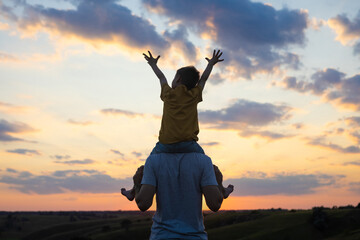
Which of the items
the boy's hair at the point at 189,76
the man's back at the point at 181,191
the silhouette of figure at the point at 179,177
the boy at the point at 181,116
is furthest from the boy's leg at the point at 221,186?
the boy's hair at the point at 189,76

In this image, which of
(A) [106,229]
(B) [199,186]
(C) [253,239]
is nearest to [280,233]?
(C) [253,239]

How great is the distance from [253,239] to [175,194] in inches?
3961

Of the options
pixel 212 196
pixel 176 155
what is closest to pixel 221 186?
pixel 212 196

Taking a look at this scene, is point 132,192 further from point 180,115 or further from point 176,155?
point 180,115

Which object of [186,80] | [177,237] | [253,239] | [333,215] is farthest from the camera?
[333,215]

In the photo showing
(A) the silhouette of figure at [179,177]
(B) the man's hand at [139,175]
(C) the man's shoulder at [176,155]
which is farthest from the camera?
(B) the man's hand at [139,175]

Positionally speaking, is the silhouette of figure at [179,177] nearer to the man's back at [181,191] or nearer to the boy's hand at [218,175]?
the man's back at [181,191]

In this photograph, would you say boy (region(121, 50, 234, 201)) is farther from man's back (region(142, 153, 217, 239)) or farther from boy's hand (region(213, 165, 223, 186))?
man's back (region(142, 153, 217, 239))

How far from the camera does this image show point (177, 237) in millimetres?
5859

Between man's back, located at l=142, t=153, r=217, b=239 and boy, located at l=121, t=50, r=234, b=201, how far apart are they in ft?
0.63

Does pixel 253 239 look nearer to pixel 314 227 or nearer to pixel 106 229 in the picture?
pixel 314 227

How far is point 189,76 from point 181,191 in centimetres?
164

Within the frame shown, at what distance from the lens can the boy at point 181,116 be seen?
236 inches

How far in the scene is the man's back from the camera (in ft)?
19.5
